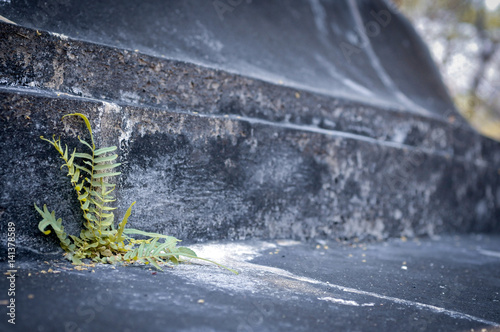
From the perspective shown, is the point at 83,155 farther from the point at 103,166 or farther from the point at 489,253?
the point at 489,253

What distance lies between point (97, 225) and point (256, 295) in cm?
84

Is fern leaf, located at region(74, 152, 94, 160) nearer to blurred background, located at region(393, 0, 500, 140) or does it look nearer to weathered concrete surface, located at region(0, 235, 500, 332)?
weathered concrete surface, located at region(0, 235, 500, 332)

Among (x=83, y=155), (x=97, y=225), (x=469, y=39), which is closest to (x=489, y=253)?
(x=97, y=225)

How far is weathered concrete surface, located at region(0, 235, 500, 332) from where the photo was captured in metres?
1.25

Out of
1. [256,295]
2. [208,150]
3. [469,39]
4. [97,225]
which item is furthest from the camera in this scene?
[469,39]

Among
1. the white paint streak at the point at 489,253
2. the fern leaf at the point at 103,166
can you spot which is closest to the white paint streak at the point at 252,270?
the fern leaf at the point at 103,166

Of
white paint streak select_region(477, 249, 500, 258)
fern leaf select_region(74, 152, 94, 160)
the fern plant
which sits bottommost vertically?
white paint streak select_region(477, 249, 500, 258)

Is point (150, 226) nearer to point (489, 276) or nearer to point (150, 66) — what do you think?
point (150, 66)

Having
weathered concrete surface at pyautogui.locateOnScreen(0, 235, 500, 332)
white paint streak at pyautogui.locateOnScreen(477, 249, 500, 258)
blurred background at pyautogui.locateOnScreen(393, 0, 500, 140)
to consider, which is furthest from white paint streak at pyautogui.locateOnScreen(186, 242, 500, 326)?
blurred background at pyautogui.locateOnScreen(393, 0, 500, 140)

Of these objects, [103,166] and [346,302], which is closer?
[346,302]

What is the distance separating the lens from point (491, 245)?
4.00 metres

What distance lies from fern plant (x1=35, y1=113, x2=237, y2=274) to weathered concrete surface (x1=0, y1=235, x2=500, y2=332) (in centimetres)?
9

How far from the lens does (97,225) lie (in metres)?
1.91

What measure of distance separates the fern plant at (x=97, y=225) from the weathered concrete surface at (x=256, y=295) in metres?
0.09
